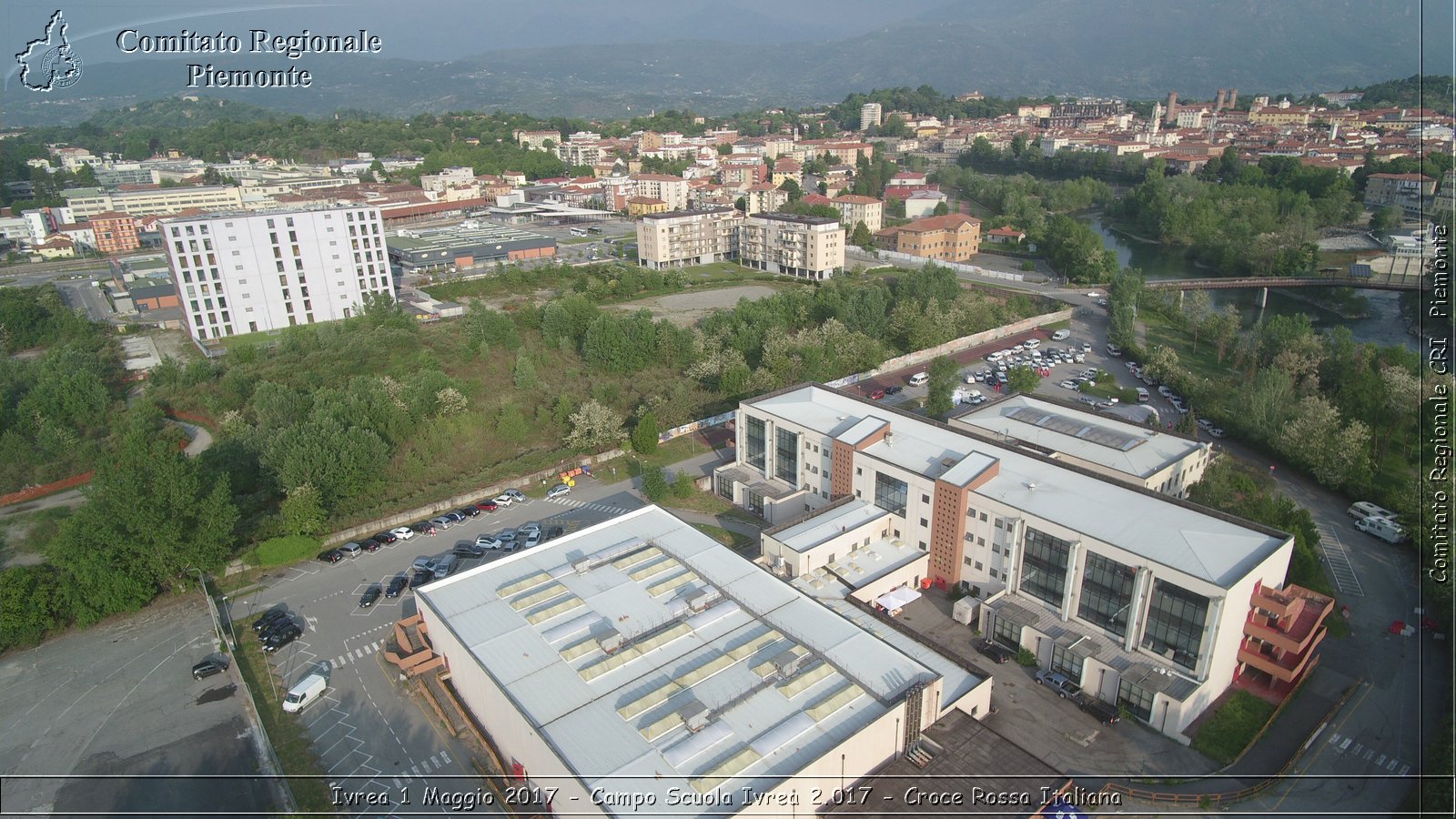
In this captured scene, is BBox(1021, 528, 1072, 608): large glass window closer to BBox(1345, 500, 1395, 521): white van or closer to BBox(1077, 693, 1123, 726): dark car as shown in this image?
BBox(1077, 693, 1123, 726): dark car

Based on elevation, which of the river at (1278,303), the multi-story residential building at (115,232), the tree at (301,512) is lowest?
the river at (1278,303)

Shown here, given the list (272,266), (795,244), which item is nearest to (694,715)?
(272,266)

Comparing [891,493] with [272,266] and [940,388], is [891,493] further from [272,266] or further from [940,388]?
[272,266]

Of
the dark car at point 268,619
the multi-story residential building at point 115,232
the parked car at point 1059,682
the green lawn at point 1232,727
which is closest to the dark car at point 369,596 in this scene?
the dark car at point 268,619

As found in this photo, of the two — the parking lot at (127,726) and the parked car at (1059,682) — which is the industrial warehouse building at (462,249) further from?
the parked car at (1059,682)

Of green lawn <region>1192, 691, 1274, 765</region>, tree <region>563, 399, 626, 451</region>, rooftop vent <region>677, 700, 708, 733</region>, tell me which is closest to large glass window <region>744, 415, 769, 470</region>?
tree <region>563, 399, 626, 451</region>

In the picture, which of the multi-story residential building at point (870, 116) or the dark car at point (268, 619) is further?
the multi-story residential building at point (870, 116)
